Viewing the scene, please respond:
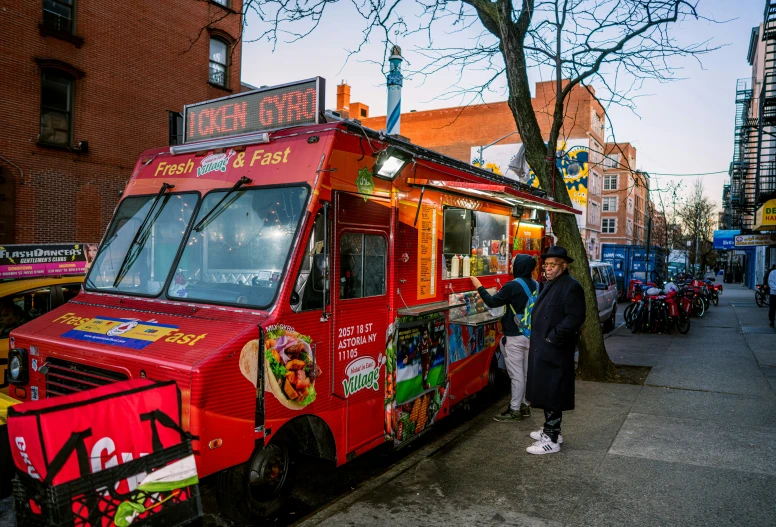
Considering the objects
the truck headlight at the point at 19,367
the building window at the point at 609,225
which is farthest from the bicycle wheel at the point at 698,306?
the building window at the point at 609,225

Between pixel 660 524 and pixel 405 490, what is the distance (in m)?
1.86

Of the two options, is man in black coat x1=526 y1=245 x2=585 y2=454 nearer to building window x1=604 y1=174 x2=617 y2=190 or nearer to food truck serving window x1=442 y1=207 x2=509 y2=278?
food truck serving window x1=442 y1=207 x2=509 y2=278

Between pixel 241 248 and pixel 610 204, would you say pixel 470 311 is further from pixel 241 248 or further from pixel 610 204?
pixel 610 204

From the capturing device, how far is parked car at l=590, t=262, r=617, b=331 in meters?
15.0

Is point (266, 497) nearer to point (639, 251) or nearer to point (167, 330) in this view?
point (167, 330)

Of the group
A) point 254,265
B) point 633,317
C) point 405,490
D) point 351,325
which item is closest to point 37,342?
point 254,265

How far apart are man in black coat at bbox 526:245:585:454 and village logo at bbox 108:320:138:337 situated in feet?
11.5

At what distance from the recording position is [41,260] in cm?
734

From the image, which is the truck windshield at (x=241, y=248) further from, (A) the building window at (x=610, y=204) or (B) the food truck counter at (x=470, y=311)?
(A) the building window at (x=610, y=204)

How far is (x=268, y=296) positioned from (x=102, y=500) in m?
1.58

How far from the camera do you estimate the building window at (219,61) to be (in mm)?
20234

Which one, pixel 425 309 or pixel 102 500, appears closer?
pixel 102 500

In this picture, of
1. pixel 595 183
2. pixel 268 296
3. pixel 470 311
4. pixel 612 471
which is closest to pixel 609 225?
pixel 595 183

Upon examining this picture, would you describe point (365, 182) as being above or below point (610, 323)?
above
